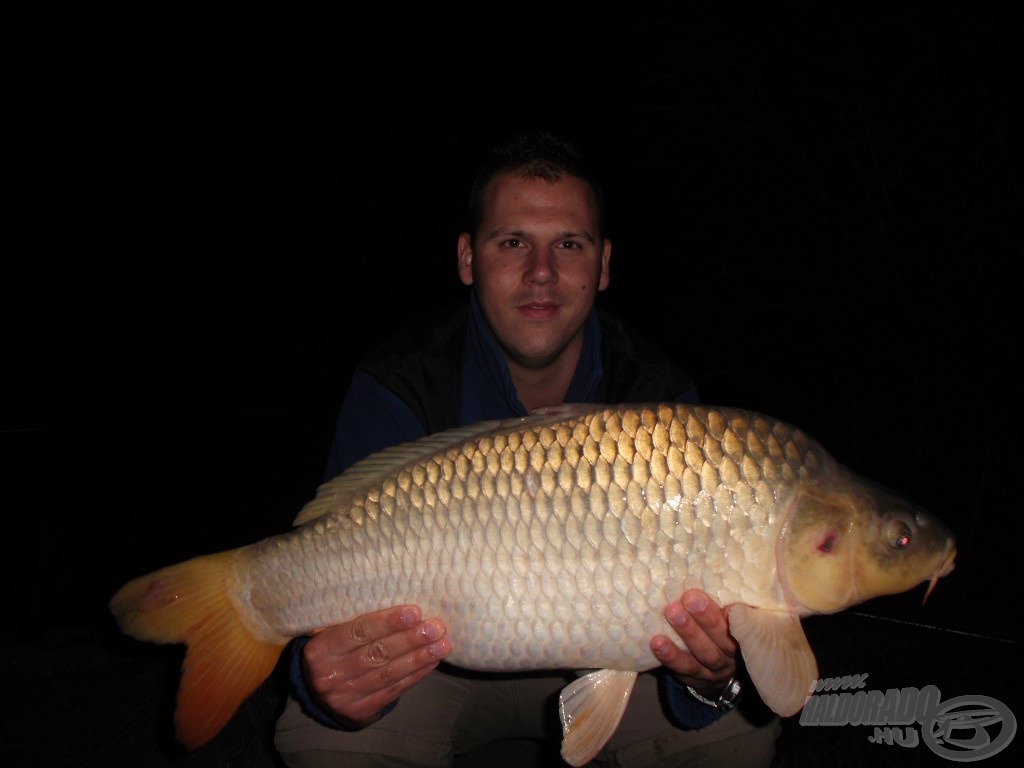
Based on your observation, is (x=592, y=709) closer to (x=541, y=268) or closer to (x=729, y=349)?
(x=541, y=268)

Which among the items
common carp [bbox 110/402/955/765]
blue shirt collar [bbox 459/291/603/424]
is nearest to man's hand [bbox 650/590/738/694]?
common carp [bbox 110/402/955/765]

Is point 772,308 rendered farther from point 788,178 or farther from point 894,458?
point 894,458

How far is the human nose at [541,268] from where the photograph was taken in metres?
1.57

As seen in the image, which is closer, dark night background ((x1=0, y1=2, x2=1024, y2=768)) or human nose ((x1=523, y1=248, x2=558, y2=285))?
human nose ((x1=523, y1=248, x2=558, y2=285))

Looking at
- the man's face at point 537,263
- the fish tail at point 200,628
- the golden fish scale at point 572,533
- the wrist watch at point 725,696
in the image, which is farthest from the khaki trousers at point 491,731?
the man's face at point 537,263

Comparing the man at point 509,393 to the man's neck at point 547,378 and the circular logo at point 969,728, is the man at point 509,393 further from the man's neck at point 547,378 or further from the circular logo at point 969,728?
the circular logo at point 969,728

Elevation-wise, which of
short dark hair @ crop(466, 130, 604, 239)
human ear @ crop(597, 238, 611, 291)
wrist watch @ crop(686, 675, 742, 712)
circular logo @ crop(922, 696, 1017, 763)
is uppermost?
short dark hair @ crop(466, 130, 604, 239)

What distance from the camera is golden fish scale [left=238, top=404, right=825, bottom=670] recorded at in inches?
40.8

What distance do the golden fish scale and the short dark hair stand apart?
2.50ft

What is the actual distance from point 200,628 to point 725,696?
98 centimetres

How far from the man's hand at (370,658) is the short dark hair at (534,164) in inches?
37.6

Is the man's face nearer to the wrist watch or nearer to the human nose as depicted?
the human nose

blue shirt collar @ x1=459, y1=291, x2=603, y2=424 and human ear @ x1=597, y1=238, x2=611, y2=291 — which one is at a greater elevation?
human ear @ x1=597, y1=238, x2=611, y2=291

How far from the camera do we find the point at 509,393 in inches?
65.7
